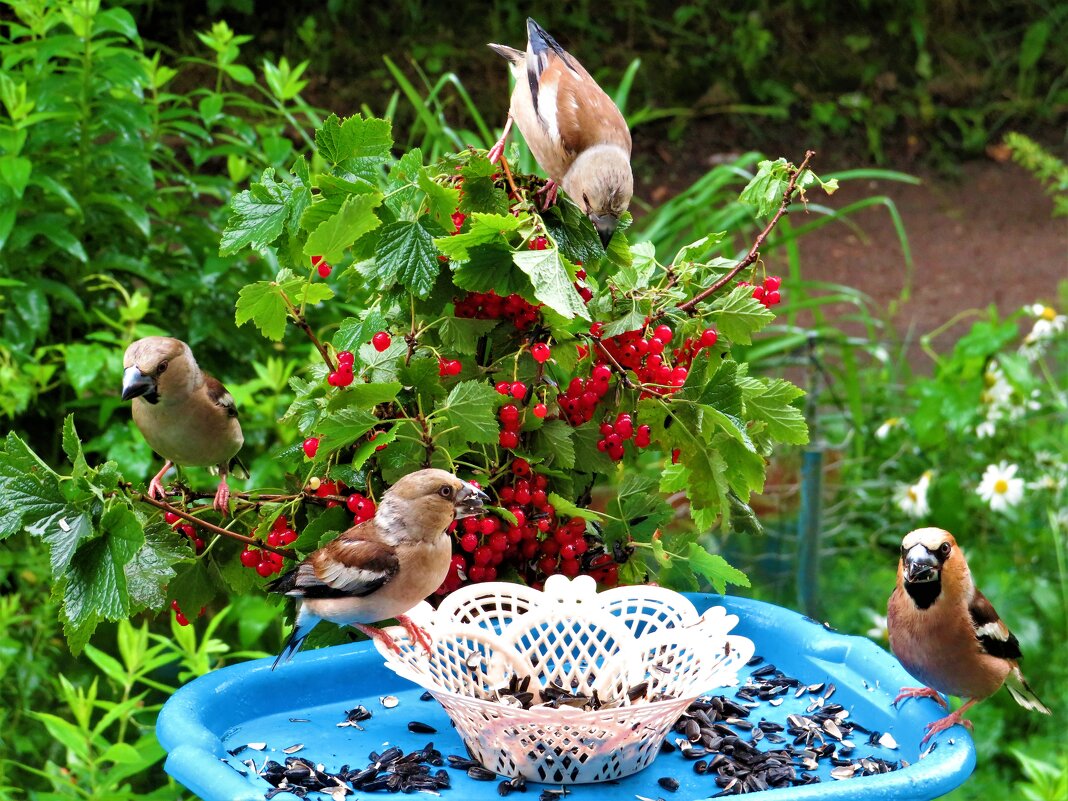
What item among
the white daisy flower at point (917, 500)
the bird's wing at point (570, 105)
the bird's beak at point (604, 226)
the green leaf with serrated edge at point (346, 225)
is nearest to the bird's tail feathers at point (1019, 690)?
the bird's beak at point (604, 226)

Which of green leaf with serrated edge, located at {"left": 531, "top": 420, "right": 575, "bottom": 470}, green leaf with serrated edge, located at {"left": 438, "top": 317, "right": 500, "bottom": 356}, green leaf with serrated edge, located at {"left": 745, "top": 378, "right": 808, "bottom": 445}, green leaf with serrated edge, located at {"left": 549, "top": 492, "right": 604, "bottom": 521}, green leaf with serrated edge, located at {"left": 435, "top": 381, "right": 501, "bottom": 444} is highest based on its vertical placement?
green leaf with serrated edge, located at {"left": 438, "top": 317, "right": 500, "bottom": 356}

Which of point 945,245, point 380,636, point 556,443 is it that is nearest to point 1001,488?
point 556,443

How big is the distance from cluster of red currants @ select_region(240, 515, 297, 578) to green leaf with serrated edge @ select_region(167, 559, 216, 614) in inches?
2.8

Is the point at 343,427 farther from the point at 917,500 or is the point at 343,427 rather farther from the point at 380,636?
the point at 917,500

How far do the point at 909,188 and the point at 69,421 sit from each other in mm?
6732

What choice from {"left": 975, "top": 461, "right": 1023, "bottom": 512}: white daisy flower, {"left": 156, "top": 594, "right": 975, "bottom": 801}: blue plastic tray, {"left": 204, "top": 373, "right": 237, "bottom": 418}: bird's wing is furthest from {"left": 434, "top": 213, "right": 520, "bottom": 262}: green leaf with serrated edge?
{"left": 975, "top": 461, "right": 1023, "bottom": 512}: white daisy flower

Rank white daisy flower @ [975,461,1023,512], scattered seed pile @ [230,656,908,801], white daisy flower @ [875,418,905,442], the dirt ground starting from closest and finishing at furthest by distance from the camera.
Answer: scattered seed pile @ [230,656,908,801], white daisy flower @ [975,461,1023,512], white daisy flower @ [875,418,905,442], the dirt ground

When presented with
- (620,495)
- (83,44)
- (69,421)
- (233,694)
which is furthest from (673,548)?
(83,44)

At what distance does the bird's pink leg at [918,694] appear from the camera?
1811 millimetres

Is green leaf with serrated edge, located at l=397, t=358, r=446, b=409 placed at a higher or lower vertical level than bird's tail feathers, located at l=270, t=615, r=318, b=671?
higher

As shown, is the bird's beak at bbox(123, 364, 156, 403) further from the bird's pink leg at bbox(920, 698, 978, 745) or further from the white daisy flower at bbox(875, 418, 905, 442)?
the white daisy flower at bbox(875, 418, 905, 442)

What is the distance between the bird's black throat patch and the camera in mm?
2025

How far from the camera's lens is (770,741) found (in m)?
1.73

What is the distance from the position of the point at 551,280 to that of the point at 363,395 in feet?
0.96
